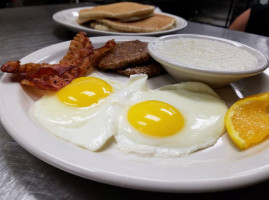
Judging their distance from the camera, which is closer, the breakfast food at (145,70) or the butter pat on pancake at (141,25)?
the breakfast food at (145,70)

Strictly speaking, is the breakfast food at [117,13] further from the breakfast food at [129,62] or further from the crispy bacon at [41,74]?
the crispy bacon at [41,74]

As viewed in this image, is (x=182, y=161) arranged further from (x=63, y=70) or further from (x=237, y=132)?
(x=63, y=70)

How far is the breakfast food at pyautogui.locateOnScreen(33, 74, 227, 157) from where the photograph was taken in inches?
36.8

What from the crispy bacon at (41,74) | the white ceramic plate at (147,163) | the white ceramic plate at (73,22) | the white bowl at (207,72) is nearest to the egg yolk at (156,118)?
the white ceramic plate at (147,163)

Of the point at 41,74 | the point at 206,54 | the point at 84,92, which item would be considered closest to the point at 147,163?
the point at 84,92

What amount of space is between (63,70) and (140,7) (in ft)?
5.04

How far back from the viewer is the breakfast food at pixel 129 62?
1504 mm

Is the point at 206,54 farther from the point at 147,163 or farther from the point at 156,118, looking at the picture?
the point at 147,163

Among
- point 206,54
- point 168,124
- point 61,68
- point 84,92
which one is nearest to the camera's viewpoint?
point 168,124

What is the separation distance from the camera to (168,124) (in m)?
0.99

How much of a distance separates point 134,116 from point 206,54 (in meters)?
0.67

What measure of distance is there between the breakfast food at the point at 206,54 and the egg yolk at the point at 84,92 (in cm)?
41

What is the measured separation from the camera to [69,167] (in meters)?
0.72

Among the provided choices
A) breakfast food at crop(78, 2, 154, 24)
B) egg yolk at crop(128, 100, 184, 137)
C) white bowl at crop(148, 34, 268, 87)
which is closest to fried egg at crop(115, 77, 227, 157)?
egg yolk at crop(128, 100, 184, 137)
